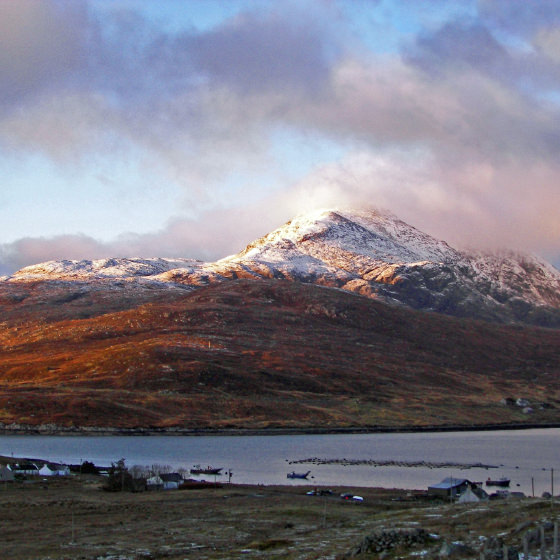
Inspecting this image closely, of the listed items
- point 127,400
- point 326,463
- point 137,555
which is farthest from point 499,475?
point 127,400

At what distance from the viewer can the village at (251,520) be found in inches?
1358

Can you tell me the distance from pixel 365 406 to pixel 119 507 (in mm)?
131856

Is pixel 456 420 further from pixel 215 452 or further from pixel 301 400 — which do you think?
pixel 215 452

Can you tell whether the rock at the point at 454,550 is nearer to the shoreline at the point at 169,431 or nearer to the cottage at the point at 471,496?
the cottage at the point at 471,496

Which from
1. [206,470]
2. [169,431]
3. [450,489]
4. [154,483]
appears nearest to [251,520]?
[450,489]

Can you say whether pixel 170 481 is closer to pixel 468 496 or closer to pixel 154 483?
pixel 154 483

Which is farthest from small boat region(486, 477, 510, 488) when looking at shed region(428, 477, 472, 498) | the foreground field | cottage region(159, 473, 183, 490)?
cottage region(159, 473, 183, 490)

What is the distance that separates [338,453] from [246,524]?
7897cm

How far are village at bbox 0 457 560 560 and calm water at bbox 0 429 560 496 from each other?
43.2ft

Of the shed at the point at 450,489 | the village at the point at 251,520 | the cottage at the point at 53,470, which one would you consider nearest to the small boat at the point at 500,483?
the village at the point at 251,520

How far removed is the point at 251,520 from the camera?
2160 inches

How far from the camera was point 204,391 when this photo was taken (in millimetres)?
193500

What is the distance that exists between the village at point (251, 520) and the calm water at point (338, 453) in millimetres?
13170

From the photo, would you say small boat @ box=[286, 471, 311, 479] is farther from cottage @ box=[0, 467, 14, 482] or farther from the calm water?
cottage @ box=[0, 467, 14, 482]
